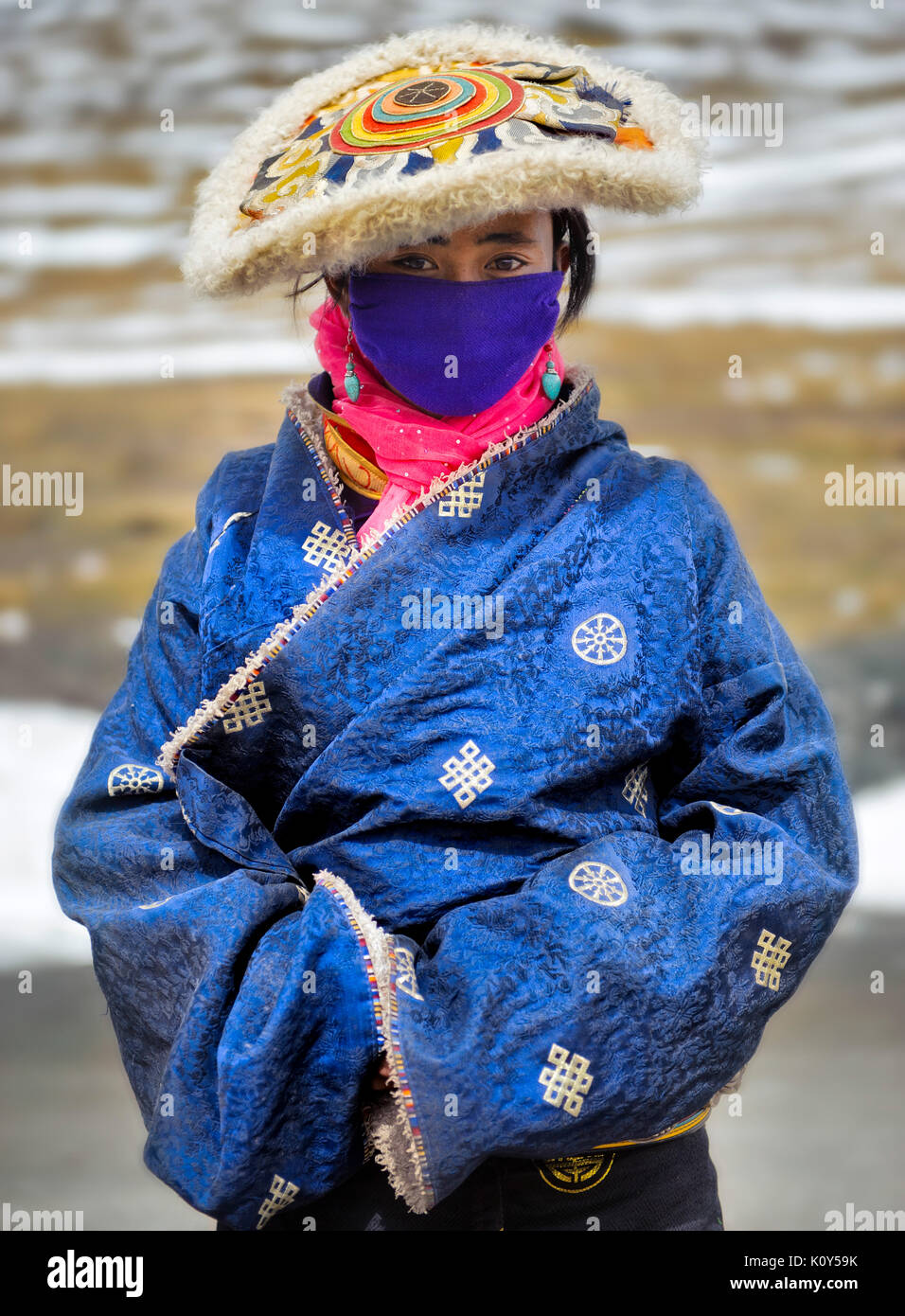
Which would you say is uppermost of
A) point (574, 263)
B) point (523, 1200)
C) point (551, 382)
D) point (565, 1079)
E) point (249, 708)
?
point (574, 263)

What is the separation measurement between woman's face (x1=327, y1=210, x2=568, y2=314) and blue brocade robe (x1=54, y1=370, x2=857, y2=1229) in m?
0.12

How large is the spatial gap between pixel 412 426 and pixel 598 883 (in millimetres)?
385

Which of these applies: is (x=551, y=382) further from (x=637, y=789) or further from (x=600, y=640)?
(x=637, y=789)

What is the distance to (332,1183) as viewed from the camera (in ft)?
3.35

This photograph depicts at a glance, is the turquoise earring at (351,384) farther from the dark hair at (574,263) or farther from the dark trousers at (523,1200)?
the dark trousers at (523,1200)

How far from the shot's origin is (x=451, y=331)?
112 centimetres

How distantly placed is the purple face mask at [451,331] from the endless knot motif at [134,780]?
0.37 metres

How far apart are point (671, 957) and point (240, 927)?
0.31 m

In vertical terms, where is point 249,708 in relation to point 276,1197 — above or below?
above

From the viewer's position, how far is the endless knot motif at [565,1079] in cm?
98

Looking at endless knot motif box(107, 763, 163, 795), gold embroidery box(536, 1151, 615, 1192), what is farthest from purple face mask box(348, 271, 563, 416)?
gold embroidery box(536, 1151, 615, 1192)
